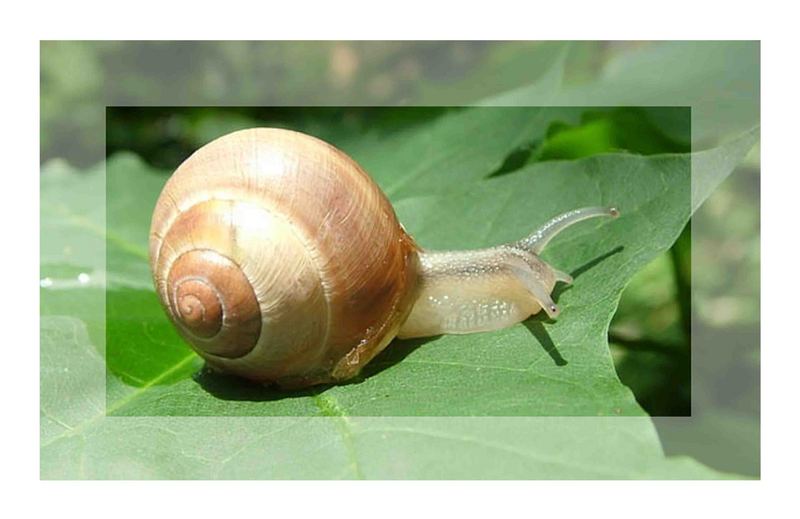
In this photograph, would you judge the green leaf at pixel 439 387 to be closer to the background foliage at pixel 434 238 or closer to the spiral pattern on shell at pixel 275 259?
the background foliage at pixel 434 238

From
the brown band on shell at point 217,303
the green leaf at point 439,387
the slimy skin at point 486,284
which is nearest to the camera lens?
the green leaf at point 439,387

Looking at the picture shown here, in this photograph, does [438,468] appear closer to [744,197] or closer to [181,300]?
[181,300]

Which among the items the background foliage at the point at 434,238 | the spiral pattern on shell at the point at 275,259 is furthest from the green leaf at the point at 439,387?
the spiral pattern on shell at the point at 275,259

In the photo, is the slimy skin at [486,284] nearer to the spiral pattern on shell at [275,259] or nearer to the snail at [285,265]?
the snail at [285,265]

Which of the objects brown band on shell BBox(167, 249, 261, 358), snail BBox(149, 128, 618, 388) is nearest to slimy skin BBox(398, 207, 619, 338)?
snail BBox(149, 128, 618, 388)

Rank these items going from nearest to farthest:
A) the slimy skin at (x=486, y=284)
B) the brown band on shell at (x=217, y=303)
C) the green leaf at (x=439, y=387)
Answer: the green leaf at (x=439, y=387) < the brown band on shell at (x=217, y=303) < the slimy skin at (x=486, y=284)

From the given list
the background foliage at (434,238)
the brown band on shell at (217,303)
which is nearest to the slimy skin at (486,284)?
the background foliage at (434,238)

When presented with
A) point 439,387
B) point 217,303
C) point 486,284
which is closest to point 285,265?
point 217,303

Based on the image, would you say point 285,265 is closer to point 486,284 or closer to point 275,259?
point 275,259

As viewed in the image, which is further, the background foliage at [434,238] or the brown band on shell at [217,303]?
the brown band on shell at [217,303]
